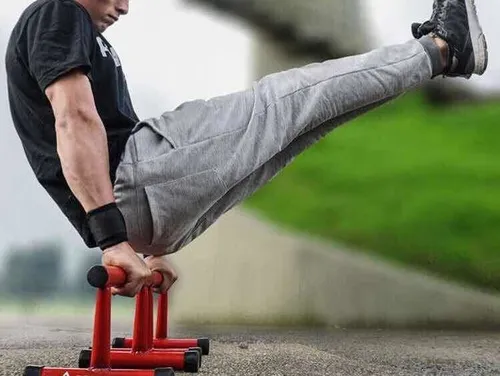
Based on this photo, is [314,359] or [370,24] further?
[370,24]

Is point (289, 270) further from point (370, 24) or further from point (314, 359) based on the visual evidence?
point (370, 24)

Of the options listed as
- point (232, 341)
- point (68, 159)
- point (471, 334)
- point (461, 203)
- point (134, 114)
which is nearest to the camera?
point (68, 159)

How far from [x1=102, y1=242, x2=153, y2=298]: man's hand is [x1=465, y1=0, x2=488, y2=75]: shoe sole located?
21.9 inches

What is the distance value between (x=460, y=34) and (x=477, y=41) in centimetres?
4

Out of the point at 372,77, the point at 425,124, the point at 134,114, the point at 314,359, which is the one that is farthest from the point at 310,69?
the point at 425,124

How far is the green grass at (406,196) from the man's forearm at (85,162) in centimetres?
197

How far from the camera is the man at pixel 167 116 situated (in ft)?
2.82

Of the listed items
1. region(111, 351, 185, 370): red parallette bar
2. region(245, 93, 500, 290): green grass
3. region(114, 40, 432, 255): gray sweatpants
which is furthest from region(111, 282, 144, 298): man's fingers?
region(245, 93, 500, 290): green grass

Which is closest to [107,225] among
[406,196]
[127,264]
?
[127,264]

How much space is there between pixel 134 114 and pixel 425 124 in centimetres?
218

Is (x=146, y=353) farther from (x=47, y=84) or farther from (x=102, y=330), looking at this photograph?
(x=47, y=84)

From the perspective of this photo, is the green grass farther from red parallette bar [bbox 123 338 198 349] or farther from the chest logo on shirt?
the chest logo on shirt

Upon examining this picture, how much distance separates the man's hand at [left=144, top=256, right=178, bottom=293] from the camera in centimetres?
125

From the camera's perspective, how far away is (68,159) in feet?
2.77
